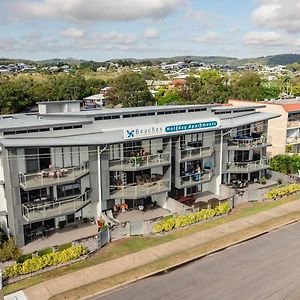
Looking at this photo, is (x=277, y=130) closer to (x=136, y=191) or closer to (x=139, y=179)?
(x=139, y=179)

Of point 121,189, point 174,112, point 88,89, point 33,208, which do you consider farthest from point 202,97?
point 33,208

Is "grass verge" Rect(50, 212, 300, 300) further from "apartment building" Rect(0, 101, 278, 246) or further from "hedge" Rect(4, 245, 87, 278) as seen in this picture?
"apartment building" Rect(0, 101, 278, 246)

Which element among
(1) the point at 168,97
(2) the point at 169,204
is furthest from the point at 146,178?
(1) the point at 168,97

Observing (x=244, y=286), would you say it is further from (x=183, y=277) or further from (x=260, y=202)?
(x=260, y=202)

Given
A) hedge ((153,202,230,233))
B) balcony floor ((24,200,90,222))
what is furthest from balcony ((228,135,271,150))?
balcony floor ((24,200,90,222))

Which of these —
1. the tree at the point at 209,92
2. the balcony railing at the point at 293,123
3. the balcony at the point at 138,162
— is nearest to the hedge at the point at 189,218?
the balcony at the point at 138,162
